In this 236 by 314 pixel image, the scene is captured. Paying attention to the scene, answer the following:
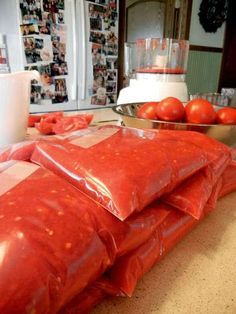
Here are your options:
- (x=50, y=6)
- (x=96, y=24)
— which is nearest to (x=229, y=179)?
(x=50, y=6)

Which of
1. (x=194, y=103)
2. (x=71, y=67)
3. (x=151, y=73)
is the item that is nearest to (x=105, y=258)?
(x=194, y=103)

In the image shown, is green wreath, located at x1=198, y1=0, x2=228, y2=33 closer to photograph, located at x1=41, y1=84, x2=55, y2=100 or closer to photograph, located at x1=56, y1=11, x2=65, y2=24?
photograph, located at x1=56, y1=11, x2=65, y2=24

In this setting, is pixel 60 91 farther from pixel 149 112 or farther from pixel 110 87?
pixel 149 112

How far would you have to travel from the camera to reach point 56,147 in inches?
12.3

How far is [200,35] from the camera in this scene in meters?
2.96

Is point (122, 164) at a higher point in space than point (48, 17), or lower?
lower

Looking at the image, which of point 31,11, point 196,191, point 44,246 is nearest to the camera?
point 44,246

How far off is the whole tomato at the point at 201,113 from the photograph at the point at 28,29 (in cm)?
157

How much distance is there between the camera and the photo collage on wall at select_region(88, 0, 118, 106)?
2.00 metres

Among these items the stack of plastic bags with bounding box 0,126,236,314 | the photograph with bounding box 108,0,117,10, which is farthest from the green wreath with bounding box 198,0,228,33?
the stack of plastic bags with bounding box 0,126,236,314

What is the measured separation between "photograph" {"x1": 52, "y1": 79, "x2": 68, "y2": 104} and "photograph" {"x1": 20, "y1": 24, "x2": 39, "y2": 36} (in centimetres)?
36

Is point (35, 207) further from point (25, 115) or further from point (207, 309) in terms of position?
point (25, 115)

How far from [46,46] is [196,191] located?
1.84 m

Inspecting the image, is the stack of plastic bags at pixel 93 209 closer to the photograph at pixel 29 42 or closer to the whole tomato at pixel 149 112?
the whole tomato at pixel 149 112
